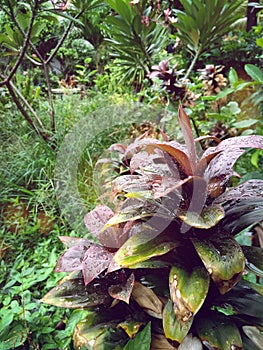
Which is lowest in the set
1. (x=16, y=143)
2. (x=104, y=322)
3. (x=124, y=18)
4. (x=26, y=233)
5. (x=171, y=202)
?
(x=26, y=233)

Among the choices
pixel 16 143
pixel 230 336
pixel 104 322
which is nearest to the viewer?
pixel 230 336

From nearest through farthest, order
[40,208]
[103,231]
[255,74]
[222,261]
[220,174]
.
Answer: [222,261], [220,174], [103,231], [255,74], [40,208]

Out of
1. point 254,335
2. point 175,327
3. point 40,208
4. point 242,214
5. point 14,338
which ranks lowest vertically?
point 40,208

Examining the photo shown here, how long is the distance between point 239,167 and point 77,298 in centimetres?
140

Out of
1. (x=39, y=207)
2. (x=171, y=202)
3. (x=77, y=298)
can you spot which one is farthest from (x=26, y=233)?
(x=171, y=202)

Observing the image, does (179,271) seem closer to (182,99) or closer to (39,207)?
(182,99)

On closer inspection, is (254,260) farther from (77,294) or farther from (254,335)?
(77,294)

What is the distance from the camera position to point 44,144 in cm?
201

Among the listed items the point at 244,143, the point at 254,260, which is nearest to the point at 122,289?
the point at 254,260

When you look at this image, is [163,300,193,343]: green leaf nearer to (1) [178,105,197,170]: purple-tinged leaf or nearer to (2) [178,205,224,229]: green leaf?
(2) [178,205,224,229]: green leaf

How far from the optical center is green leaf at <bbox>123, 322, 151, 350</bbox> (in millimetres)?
597

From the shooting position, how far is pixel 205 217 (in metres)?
0.59

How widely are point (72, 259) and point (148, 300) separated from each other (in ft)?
0.65

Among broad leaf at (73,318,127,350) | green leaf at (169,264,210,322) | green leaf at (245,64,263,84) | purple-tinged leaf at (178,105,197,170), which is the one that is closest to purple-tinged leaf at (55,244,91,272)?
broad leaf at (73,318,127,350)
